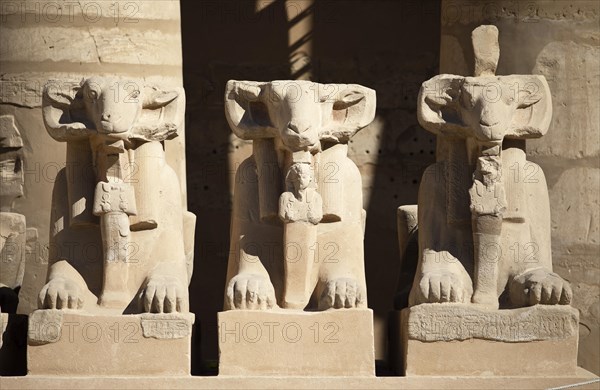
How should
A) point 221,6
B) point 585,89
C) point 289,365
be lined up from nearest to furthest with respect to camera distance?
point 289,365 < point 585,89 < point 221,6

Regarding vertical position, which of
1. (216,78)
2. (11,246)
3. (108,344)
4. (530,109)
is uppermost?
(216,78)

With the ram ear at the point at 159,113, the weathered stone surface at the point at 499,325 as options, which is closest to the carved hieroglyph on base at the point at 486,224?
the weathered stone surface at the point at 499,325

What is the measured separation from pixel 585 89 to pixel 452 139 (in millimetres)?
1848

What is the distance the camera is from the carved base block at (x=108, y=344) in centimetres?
1027

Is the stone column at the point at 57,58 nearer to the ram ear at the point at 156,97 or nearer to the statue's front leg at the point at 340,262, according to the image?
the ram ear at the point at 156,97

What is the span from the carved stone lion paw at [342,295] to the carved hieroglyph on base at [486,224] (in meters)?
0.26

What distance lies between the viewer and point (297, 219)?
10.5m

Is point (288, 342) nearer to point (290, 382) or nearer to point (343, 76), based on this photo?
point (290, 382)

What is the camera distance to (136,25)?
41.0ft

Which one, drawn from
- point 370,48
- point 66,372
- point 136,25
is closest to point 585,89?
point 370,48

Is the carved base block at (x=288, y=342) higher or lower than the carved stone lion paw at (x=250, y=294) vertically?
lower

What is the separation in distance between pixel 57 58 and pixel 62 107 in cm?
194

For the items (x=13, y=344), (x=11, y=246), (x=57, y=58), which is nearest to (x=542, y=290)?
(x=13, y=344)

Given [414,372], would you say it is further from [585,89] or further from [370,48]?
[370,48]
